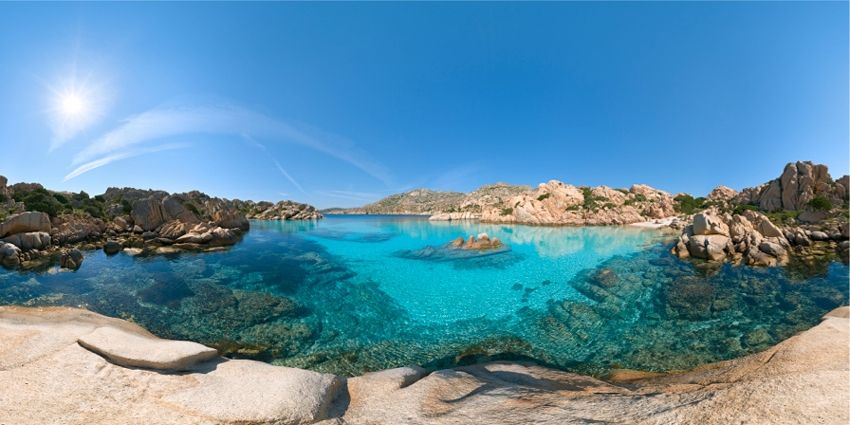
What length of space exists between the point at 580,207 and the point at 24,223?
100 meters

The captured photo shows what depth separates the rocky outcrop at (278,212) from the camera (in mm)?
110938

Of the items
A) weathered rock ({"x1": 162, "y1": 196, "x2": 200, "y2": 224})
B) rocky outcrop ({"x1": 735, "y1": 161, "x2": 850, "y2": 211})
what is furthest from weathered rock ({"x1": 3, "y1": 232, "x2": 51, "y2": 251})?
rocky outcrop ({"x1": 735, "y1": 161, "x2": 850, "y2": 211})

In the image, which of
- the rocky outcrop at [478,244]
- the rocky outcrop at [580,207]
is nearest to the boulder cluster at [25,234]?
the rocky outcrop at [478,244]

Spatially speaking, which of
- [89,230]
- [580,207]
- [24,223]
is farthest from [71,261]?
[580,207]

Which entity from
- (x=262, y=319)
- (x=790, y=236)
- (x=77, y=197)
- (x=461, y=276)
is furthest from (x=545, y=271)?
(x=77, y=197)

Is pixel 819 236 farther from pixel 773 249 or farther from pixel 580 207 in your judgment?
pixel 580 207

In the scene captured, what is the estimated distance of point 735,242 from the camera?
28906mm

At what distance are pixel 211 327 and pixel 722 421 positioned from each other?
1628 centimetres

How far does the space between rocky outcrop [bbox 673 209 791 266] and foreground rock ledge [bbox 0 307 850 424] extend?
2261cm

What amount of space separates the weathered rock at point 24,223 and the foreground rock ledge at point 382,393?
3122 cm

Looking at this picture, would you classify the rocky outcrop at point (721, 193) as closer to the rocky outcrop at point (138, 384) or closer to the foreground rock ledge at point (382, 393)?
the foreground rock ledge at point (382, 393)

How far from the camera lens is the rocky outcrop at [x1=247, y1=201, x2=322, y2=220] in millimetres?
110938

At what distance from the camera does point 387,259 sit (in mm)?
30844

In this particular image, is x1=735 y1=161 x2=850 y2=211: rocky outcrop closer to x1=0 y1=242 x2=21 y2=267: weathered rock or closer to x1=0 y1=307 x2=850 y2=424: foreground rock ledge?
x1=0 y1=307 x2=850 y2=424: foreground rock ledge
